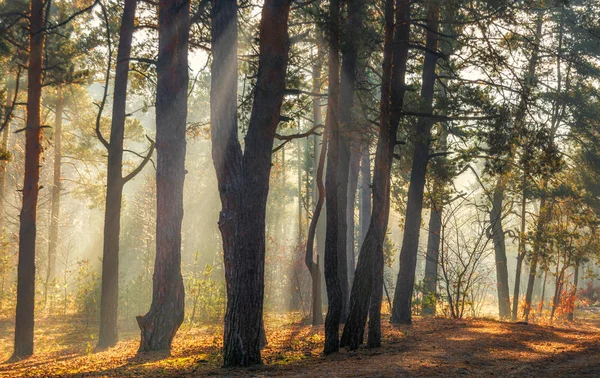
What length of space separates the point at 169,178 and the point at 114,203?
291 cm

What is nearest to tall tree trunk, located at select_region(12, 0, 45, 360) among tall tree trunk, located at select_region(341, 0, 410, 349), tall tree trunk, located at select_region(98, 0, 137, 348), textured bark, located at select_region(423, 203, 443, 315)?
tall tree trunk, located at select_region(98, 0, 137, 348)

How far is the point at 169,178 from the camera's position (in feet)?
35.5

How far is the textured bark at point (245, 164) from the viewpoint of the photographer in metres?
7.95

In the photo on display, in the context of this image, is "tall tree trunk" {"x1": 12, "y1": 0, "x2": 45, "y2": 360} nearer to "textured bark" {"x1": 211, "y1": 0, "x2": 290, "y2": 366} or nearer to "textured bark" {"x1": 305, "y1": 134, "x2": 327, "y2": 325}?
"textured bark" {"x1": 305, "y1": 134, "x2": 327, "y2": 325}

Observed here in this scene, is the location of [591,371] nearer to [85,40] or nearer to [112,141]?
[112,141]

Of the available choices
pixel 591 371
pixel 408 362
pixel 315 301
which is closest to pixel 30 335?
pixel 315 301

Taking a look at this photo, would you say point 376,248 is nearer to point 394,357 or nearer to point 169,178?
point 394,357

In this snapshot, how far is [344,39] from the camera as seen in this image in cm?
1011

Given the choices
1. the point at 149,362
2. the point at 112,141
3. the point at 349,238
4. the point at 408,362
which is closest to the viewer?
the point at 408,362

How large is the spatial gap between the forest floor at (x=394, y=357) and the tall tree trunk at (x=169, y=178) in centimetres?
60

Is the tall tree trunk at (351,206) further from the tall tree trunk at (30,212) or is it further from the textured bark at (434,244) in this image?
the tall tree trunk at (30,212)

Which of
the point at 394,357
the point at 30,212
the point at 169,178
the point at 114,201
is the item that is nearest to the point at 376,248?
the point at 394,357

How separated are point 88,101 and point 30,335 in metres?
17.3

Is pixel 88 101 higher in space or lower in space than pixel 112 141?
higher
